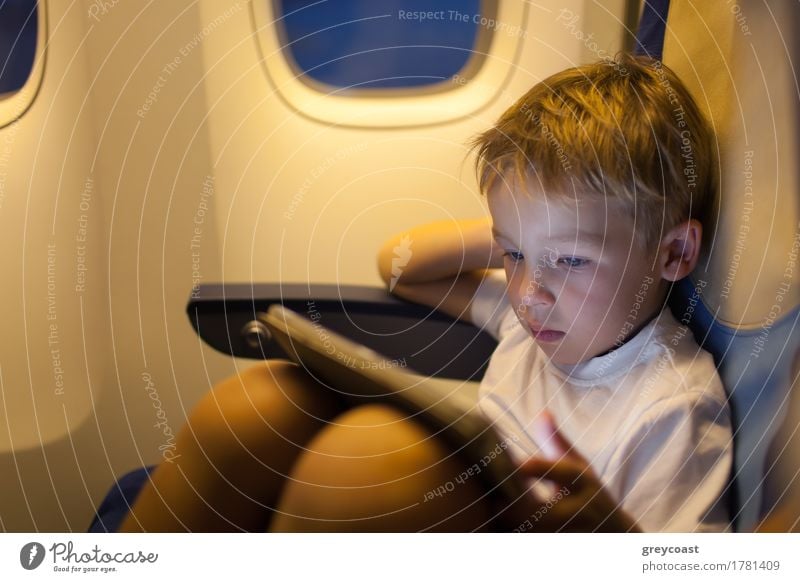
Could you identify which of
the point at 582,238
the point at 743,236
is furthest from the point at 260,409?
the point at 743,236

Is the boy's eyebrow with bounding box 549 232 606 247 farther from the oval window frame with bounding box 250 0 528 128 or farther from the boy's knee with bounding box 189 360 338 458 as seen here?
the boy's knee with bounding box 189 360 338 458

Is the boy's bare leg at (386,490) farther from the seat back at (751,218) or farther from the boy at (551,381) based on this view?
the seat back at (751,218)

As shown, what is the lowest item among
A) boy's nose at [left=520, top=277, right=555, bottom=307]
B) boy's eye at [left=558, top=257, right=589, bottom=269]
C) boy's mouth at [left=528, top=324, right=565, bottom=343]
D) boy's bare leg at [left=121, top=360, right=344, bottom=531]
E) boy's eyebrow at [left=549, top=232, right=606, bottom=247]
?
boy's bare leg at [left=121, top=360, right=344, bottom=531]

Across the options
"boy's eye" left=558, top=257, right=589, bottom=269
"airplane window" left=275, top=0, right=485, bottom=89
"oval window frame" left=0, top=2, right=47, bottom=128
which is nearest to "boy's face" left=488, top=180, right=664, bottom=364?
"boy's eye" left=558, top=257, right=589, bottom=269

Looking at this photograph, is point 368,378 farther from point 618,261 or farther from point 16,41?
point 16,41

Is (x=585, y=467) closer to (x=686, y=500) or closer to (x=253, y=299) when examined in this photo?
(x=686, y=500)

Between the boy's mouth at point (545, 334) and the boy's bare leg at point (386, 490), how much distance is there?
0.40ft

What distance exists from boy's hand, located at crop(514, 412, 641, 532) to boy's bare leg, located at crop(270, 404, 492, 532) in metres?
0.04

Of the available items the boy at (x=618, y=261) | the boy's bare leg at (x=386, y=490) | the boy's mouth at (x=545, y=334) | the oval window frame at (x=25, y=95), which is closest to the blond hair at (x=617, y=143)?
the boy at (x=618, y=261)

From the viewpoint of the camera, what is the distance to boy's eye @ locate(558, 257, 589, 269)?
1.77ft

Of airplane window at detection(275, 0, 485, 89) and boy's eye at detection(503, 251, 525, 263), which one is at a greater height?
airplane window at detection(275, 0, 485, 89)

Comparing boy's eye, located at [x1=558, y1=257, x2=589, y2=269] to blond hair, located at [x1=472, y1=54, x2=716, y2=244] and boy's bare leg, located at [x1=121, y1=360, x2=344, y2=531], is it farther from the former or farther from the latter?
boy's bare leg, located at [x1=121, y1=360, x2=344, y2=531]

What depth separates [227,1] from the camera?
1.83ft
